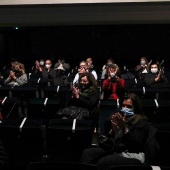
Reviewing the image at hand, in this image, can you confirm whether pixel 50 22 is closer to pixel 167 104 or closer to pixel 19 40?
pixel 19 40

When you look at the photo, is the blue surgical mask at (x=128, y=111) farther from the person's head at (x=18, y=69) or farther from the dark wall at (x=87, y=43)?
the dark wall at (x=87, y=43)

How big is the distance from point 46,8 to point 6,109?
6.81m

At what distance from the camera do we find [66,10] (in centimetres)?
1165

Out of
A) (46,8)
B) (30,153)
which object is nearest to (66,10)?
(46,8)

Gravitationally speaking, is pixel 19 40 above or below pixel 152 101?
above

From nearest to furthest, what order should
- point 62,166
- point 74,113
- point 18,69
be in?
point 62,166, point 74,113, point 18,69

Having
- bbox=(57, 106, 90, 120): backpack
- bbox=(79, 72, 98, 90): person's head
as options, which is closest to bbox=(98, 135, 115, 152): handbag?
bbox=(57, 106, 90, 120): backpack

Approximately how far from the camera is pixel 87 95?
5.56 m

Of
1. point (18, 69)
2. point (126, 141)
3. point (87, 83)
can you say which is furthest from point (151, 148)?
point (18, 69)

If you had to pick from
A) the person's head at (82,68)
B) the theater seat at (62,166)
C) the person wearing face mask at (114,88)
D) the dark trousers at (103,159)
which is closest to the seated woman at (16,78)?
the person's head at (82,68)

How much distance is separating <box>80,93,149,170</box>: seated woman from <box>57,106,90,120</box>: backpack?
1.24 m

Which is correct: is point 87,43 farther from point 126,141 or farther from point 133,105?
point 126,141

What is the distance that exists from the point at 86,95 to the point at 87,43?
11.8 metres

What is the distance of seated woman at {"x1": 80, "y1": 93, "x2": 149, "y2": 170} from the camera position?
342cm
